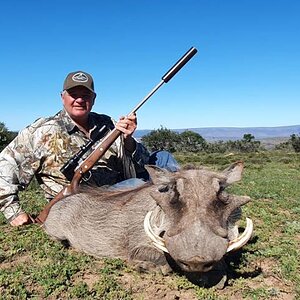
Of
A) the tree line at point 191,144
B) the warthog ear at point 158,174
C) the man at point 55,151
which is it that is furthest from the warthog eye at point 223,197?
the tree line at point 191,144

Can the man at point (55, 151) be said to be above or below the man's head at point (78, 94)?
below

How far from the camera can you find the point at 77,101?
16.6ft

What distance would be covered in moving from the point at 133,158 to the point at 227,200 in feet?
7.10

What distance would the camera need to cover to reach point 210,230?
2781mm

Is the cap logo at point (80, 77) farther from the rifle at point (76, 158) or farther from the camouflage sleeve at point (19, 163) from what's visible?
the camouflage sleeve at point (19, 163)

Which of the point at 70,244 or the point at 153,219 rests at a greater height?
the point at 153,219

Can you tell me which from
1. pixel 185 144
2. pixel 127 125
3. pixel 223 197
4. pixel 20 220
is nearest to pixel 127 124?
pixel 127 125

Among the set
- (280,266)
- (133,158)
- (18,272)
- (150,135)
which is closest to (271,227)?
(280,266)

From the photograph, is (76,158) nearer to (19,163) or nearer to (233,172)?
(19,163)

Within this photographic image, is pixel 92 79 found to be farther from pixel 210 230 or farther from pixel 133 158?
pixel 210 230

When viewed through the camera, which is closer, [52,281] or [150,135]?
[52,281]

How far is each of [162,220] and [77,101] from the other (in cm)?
226

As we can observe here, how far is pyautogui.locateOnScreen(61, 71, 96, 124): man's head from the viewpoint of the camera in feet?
16.4

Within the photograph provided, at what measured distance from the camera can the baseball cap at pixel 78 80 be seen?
4.96 meters
